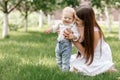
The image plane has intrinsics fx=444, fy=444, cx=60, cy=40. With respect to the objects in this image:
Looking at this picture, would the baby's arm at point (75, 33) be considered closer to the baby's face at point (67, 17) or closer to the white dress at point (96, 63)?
the baby's face at point (67, 17)

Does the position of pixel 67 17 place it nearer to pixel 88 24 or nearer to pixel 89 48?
pixel 88 24

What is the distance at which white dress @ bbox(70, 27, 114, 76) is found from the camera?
875 centimetres

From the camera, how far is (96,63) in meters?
8.83

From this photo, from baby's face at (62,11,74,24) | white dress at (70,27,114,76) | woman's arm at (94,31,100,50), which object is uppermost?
baby's face at (62,11,74,24)

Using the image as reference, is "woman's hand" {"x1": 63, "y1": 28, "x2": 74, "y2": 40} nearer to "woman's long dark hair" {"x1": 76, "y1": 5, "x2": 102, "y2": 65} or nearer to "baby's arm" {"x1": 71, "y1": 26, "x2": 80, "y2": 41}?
"baby's arm" {"x1": 71, "y1": 26, "x2": 80, "y2": 41}

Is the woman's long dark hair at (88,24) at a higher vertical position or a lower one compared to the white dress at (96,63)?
higher

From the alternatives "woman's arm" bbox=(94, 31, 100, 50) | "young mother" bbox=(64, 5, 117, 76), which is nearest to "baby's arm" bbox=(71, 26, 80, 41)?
"young mother" bbox=(64, 5, 117, 76)

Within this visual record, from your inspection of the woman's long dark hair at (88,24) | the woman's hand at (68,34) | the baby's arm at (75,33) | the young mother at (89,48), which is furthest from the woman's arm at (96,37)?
the woman's hand at (68,34)

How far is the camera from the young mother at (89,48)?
848 centimetres

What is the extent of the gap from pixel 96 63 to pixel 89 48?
44cm

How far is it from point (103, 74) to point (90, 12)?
1.27 m

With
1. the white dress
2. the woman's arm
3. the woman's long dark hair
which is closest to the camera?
Result: the woman's long dark hair

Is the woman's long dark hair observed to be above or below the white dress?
above

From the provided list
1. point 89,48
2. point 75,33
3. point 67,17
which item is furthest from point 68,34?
point 89,48
